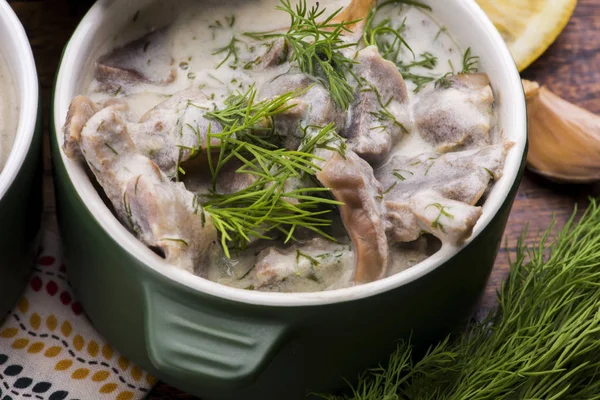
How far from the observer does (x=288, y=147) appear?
1.49 meters

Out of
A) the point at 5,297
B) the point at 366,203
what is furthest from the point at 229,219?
the point at 5,297

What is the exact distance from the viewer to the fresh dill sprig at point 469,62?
66.1 inches

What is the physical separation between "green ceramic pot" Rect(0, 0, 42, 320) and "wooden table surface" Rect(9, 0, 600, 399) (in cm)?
20

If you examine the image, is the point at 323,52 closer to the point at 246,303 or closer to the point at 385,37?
the point at 385,37

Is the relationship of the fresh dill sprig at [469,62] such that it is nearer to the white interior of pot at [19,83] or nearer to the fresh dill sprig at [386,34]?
the fresh dill sprig at [386,34]

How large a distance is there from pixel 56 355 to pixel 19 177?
1.19 ft

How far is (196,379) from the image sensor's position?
1376 mm

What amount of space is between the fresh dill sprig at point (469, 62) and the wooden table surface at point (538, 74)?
1.13ft

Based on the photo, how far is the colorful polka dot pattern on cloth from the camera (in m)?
1.63

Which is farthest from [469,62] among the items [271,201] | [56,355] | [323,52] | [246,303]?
[56,355]

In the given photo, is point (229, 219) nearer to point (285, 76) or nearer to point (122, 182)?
point (122, 182)

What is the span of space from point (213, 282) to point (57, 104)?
39cm

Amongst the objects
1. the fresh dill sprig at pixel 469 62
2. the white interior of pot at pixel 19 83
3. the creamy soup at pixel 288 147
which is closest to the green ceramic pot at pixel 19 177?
the white interior of pot at pixel 19 83

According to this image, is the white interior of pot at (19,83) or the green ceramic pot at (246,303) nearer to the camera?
the green ceramic pot at (246,303)
